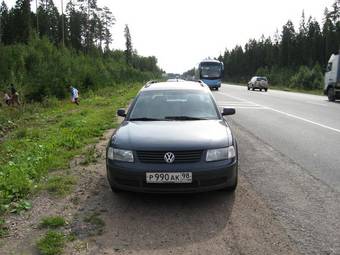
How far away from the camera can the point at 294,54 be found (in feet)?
344

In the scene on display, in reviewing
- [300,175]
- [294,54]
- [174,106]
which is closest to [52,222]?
[174,106]

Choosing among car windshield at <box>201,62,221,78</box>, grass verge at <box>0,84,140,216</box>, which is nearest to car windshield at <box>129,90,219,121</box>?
grass verge at <box>0,84,140,216</box>

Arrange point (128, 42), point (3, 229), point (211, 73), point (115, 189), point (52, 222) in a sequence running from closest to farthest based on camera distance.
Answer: point (3, 229)
point (52, 222)
point (115, 189)
point (211, 73)
point (128, 42)

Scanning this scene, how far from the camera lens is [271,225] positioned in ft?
15.4

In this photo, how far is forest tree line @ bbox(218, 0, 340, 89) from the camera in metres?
70.7

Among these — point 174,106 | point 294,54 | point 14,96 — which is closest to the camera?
point 174,106

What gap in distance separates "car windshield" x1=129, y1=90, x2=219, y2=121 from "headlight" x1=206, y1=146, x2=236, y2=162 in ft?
3.65

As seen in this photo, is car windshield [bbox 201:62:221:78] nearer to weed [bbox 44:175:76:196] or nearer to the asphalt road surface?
the asphalt road surface

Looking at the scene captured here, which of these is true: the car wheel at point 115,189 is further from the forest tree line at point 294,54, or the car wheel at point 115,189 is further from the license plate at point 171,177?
the forest tree line at point 294,54

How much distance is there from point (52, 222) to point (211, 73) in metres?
43.3

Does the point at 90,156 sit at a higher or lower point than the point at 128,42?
lower

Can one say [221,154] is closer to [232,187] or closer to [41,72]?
[232,187]

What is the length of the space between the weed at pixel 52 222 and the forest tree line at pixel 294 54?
190 ft

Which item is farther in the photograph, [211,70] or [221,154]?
[211,70]
